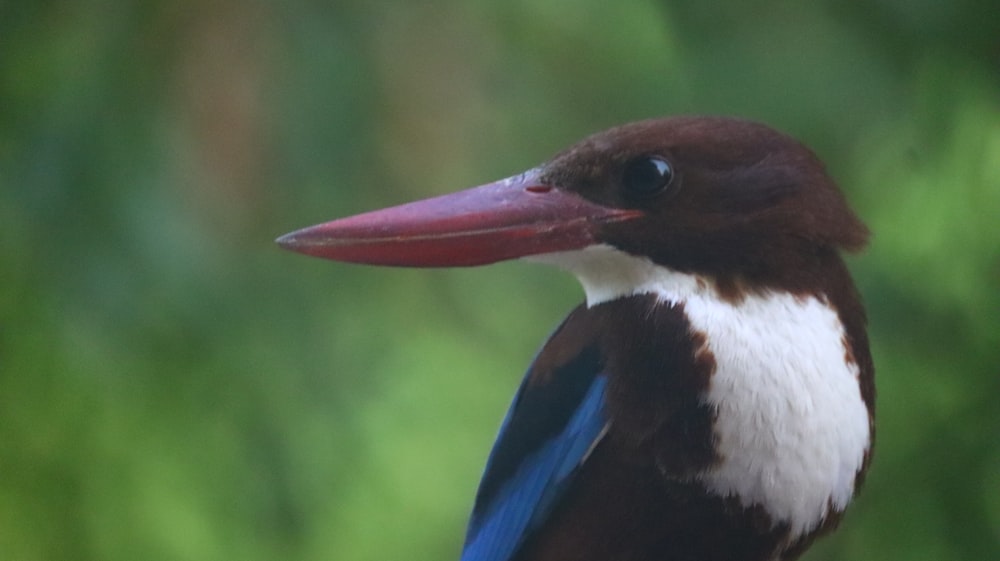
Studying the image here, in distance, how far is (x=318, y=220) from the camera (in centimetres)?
127

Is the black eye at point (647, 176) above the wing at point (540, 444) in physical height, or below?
above

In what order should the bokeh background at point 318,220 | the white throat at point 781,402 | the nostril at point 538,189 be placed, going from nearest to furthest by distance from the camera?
1. the white throat at point 781,402
2. the nostril at point 538,189
3. the bokeh background at point 318,220

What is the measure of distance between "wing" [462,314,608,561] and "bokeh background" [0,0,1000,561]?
403 mm

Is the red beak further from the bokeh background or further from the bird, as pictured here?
the bokeh background

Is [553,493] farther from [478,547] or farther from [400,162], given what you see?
[400,162]

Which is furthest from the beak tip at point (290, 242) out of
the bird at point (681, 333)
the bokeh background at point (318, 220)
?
the bokeh background at point (318, 220)

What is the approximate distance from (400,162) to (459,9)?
177 mm

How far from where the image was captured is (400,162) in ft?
4.16

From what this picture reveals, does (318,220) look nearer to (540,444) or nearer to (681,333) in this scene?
(540,444)

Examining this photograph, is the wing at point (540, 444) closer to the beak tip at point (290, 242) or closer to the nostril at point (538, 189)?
the nostril at point (538, 189)

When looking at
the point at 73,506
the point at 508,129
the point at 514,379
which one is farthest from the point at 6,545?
the point at 508,129

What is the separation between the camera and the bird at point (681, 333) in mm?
731

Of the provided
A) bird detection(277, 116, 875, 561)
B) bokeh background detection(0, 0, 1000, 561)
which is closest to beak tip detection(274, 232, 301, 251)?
bird detection(277, 116, 875, 561)

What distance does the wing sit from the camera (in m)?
0.79
